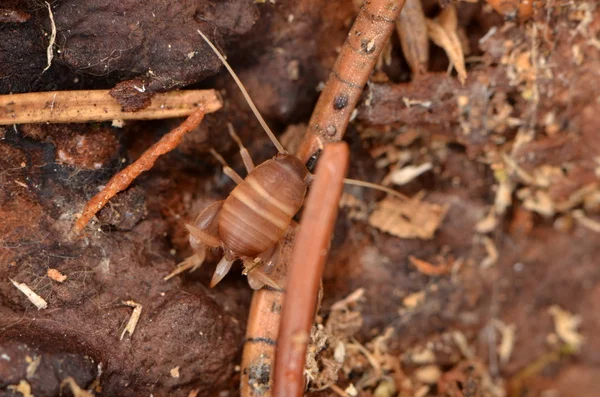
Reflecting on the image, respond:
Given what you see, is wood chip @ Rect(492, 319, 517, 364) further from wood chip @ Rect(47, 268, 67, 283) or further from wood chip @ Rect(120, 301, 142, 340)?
wood chip @ Rect(47, 268, 67, 283)

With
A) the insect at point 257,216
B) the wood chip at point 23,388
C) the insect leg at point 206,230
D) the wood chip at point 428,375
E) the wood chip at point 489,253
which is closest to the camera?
the wood chip at point 23,388

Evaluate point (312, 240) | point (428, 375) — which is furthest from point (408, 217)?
point (312, 240)

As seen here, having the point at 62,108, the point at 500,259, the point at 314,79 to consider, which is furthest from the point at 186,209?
the point at 500,259

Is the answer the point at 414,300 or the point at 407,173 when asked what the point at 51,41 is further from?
the point at 414,300

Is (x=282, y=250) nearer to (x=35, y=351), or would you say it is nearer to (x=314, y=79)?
(x=314, y=79)

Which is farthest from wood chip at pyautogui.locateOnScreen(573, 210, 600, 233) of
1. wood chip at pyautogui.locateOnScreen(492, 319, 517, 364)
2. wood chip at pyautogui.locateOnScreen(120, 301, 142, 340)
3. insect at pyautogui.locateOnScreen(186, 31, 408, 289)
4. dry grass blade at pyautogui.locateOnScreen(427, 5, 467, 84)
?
wood chip at pyautogui.locateOnScreen(120, 301, 142, 340)

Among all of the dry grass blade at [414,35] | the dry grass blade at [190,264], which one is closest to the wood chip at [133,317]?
the dry grass blade at [190,264]

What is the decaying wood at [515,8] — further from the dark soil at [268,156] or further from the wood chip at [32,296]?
the wood chip at [32,296]
